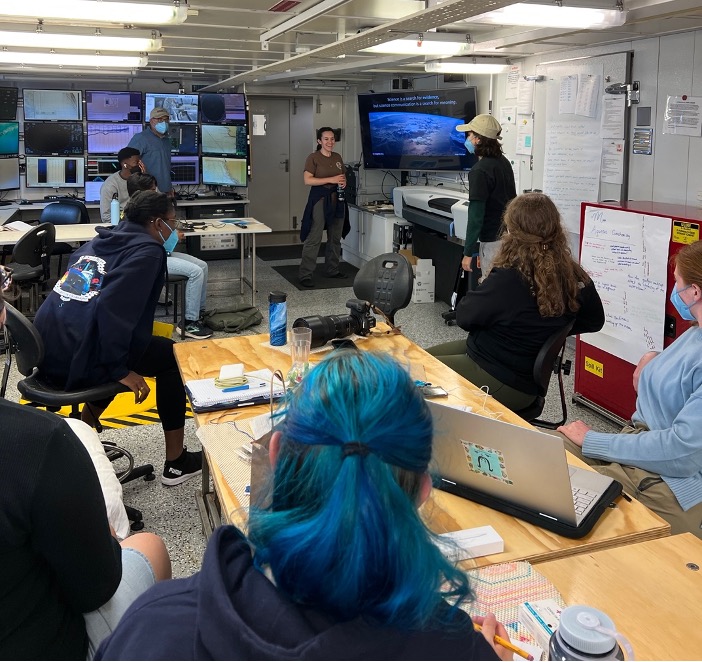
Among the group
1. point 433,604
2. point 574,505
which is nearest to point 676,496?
point 574,505

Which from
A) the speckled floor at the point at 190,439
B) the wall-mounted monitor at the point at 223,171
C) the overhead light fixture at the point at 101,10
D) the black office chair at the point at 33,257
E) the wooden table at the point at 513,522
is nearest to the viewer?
the wooden table at the point at 513,522

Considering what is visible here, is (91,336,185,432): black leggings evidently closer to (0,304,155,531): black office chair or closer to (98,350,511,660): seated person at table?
(0,304,155,531): black office chair

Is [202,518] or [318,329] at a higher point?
[318,329]

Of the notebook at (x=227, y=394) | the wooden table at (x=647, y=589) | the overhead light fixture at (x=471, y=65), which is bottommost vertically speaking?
the wooden table at (x=647, y=589)

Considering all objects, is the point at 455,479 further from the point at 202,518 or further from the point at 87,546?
the point at 202,518

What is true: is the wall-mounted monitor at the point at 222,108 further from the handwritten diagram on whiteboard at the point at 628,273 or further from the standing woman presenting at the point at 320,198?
the handwritten diagram on whiteboard at the point at 628,273

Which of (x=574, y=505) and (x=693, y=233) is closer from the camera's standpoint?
(x=574, y=505)

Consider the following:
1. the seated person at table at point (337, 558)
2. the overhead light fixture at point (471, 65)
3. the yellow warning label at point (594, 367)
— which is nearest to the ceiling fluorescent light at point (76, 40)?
the overhead light fixture at point (471, 65)

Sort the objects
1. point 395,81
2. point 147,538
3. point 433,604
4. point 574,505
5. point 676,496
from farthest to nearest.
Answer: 1. point 395,81
2. point 676,496
3. point 147,538
4. point 574,505
5. point 433,604

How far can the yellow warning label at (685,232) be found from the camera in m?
3.63

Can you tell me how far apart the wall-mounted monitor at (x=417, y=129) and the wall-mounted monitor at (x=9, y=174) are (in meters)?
4.33

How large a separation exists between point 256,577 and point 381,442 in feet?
0.76

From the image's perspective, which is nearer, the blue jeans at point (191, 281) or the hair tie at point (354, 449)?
the hair tie at point (354, 449)

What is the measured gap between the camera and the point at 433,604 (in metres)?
0.87
